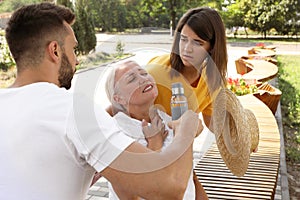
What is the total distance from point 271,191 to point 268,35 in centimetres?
2616

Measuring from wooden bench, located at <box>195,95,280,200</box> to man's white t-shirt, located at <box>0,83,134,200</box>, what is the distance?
57.5 inches

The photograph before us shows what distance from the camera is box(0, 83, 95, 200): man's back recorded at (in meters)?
1.01

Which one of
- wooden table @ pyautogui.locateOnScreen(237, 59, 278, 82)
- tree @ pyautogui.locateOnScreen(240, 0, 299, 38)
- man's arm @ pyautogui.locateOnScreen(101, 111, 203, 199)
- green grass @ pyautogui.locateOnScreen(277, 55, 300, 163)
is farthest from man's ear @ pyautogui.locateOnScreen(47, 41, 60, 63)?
tree @ pyautogui.locateOnScreen(240, 0, 299, 38)

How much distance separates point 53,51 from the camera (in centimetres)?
123

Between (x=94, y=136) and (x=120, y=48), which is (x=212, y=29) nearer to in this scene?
(x=120, y=48)

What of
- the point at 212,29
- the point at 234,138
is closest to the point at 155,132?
the point at 212,29

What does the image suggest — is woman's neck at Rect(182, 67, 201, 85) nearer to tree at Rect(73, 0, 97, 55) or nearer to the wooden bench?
tree at Rect(73, 0, 97, 55)

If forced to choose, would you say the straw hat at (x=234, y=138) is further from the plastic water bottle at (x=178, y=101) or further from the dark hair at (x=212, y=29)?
the plastic water bottle at (x=178, y=101)

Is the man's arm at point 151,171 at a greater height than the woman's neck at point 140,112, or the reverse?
the woman's neck at point 140,112

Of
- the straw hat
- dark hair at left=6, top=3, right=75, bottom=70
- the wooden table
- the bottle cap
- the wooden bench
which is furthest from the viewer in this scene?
the wooden table

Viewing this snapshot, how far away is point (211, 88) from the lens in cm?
136

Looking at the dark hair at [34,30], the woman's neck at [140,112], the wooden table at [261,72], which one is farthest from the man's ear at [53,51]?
the wooden table at [261,72]

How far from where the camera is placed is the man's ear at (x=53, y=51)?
123 centimetres

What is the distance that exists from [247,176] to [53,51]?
182 centimetres
